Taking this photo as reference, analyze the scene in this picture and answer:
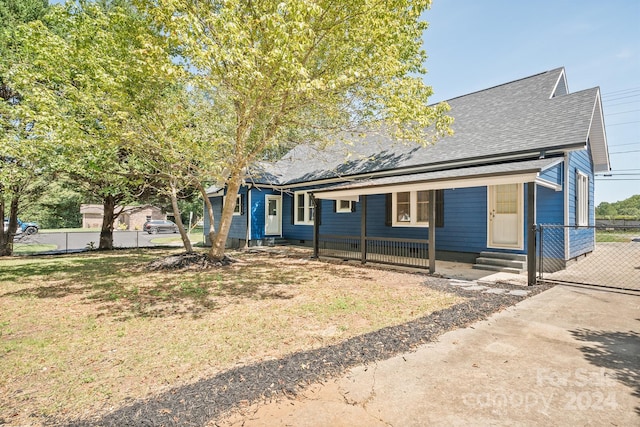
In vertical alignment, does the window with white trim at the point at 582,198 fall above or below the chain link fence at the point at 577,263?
above

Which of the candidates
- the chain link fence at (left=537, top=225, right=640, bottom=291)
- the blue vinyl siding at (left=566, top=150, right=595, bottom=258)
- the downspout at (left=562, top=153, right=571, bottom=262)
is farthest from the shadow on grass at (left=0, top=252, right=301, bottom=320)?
the blue vinyl siding at (left=566, top=150, right=595, bottom=258)

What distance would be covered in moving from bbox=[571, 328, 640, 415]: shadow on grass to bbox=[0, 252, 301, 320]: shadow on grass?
4698mm

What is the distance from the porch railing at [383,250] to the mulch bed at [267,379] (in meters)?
5.63

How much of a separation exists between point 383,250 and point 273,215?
7.11 meters

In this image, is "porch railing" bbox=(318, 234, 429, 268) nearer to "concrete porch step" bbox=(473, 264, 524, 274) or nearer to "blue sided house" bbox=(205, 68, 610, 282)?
"blue sided house" bbox=(205, 68, 610, 282)

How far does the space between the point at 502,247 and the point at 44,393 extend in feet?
33.7

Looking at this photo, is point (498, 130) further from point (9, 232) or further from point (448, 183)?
point (9, 232)

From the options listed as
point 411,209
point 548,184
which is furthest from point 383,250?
point 548,184

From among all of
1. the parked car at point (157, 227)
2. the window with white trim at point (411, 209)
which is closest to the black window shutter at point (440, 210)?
the window with white trim at point (411, 209)

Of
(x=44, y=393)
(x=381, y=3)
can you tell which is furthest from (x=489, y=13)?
(x=44, y=393)

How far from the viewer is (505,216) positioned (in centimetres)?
946

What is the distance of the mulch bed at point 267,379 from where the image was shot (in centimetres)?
236

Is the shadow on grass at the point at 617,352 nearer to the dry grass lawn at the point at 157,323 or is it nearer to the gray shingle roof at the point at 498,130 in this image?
the dry grass lawn at the point at 157,323

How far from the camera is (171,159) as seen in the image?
27.3 ft
